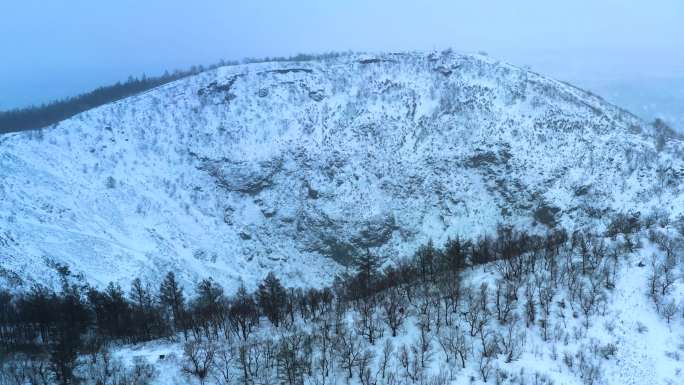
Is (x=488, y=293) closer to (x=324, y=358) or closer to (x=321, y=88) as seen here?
(x=324, y=358)

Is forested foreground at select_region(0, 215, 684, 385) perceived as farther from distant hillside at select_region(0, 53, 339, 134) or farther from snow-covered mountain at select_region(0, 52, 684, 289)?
distant hillside at select_region(0, 53, 339, 134)

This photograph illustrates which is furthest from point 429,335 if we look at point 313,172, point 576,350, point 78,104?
point 78,104

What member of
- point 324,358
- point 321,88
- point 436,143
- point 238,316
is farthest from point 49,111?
point 324,358

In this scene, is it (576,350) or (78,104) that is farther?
(78,104)

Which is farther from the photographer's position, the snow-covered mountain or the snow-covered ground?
the snow-covered mountain

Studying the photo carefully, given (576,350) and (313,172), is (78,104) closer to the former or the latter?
(313,172)

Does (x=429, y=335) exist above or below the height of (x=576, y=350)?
below

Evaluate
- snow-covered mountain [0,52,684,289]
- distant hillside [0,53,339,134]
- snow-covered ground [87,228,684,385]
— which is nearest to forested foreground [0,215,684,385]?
snow-covered ground [87,228,684,385]
